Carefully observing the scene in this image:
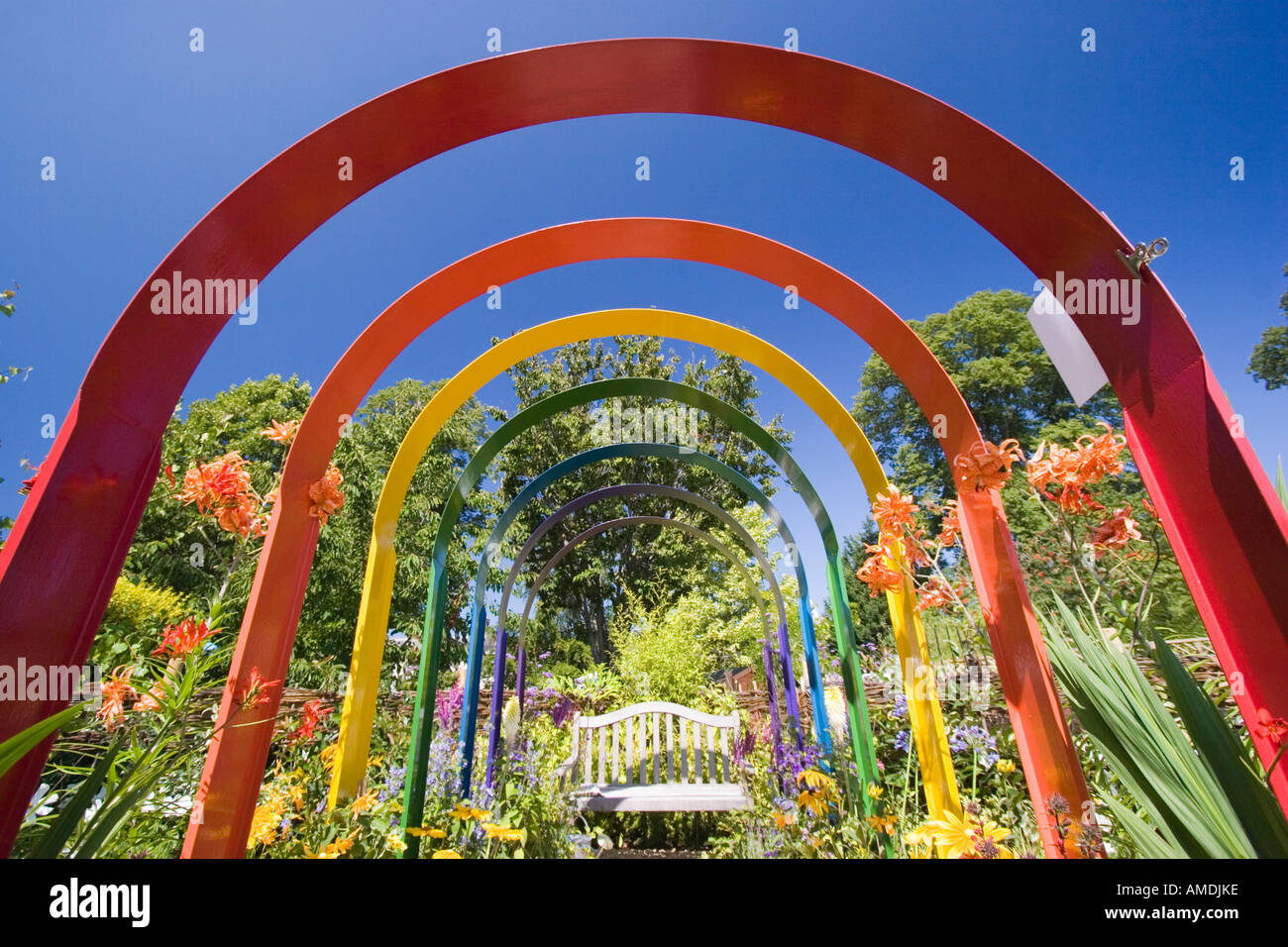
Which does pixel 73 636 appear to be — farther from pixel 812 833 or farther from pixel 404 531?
pixel 404 531

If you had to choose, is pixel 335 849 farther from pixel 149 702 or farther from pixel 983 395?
pixel 983 395

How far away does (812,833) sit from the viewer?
3.23m

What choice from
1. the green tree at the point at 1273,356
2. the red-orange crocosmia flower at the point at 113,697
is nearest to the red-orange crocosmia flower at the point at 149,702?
the red-orange crocosmia flower at the point at 113,697

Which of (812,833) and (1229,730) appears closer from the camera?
(1229,730)

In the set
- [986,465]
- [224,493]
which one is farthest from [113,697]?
[986,465]

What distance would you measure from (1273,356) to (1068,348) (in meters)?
20.6

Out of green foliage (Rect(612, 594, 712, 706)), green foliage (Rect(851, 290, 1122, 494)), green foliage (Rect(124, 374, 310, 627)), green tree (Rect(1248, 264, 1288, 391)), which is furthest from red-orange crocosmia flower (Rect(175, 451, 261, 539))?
green tree (Rect(1248, 264, 1288, 391))

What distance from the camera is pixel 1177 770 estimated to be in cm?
126

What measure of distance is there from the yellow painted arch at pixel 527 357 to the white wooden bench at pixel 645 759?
192cm
